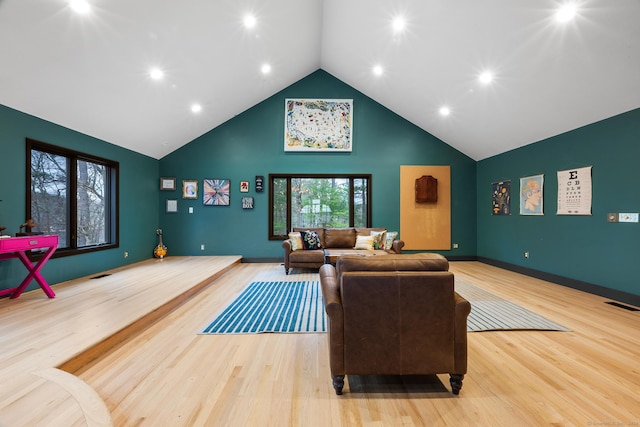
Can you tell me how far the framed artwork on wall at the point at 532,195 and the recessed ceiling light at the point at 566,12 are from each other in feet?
8.91

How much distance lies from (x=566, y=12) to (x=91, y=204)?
22.7 feet

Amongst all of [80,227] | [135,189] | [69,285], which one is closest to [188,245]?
[135,189]

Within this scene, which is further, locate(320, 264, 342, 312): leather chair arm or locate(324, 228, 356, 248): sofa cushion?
locate(324, 228, 356, 248): sofa cushion

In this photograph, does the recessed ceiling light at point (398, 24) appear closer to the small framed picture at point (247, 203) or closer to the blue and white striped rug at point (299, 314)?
the blue and white striped rug at point (299, 314)

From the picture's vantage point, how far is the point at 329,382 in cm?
195

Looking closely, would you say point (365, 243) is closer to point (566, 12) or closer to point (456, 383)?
point (456, 383)

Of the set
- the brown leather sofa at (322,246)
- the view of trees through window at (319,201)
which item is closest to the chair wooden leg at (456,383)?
the brown leather sofa at (322,246)

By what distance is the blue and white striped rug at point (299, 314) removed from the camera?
282 centimetres

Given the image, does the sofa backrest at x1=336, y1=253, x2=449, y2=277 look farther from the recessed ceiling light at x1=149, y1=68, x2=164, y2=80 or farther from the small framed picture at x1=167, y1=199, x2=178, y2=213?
the small framed picture at x1=167, y1=199, x2=178, y2=213

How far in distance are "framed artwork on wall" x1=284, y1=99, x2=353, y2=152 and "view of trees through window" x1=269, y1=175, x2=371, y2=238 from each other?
Result: 0.74 meters

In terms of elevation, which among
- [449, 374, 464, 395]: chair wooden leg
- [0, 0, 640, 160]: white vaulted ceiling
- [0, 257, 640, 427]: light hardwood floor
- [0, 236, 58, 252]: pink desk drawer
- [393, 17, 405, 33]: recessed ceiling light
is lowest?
[0, 257, 640, 427]: light hardwood floor

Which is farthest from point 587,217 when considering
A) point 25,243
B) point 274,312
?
point 25,243

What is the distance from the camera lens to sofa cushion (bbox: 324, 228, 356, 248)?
5758 mm

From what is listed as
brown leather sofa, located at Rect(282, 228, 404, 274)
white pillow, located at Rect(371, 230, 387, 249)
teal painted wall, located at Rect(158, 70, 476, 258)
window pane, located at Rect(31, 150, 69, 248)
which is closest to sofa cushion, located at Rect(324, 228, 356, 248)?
brown leather sofa, located at Rect(282, 228, 404, 274)
